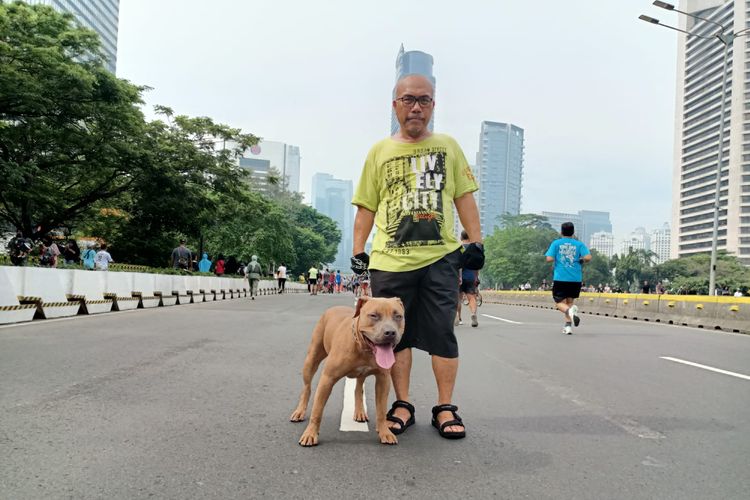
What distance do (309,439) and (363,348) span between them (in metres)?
0.61

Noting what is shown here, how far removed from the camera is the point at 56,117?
80.3 ft

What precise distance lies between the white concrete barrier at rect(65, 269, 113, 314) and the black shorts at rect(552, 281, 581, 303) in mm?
8929

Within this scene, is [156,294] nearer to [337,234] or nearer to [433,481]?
[433,481]

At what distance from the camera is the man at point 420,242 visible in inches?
157

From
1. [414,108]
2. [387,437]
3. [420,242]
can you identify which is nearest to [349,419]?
[387,437]

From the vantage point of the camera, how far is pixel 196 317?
1298cm

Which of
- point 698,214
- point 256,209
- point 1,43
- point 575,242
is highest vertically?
point 698,214

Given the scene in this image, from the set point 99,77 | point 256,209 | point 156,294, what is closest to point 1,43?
point 99,77

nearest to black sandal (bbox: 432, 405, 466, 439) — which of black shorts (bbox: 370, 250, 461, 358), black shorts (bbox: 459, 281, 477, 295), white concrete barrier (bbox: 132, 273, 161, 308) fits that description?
black shorts (bbox: 370, 250, 461, 358)

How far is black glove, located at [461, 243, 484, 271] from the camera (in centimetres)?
411

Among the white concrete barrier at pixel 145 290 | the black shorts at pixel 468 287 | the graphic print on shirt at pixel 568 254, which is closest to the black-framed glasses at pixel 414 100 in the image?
the graphic print on shirt at pixel 568 254

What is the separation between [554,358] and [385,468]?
493 cm

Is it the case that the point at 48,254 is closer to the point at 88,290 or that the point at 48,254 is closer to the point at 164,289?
the point at 164,289

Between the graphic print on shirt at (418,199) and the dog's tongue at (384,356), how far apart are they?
92 cm
